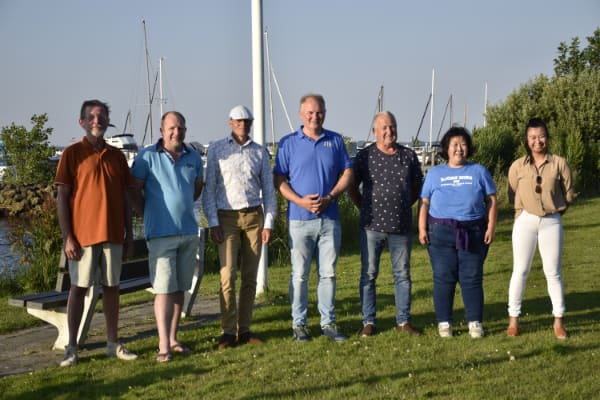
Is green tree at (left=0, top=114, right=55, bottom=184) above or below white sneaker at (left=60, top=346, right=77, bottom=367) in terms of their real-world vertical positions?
above

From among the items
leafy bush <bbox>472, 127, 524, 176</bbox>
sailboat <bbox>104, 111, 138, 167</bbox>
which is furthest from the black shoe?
sailboat <bbox>104, 111, 138, 167</bbox>

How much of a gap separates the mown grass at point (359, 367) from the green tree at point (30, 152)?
23.2 meters

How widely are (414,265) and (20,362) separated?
7.06 m

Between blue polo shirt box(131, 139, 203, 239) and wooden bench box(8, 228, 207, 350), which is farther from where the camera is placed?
wooden bench box(8, 228, 207, 350)

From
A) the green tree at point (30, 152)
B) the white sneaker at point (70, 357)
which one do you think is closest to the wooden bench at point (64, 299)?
the white sneaker at point (70, 357)

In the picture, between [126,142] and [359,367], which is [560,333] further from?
[126,142]

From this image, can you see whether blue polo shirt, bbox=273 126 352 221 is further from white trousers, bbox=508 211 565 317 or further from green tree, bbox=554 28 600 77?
green tree, bbox=554 28 600 77

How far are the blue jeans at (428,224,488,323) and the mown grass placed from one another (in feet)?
0.88

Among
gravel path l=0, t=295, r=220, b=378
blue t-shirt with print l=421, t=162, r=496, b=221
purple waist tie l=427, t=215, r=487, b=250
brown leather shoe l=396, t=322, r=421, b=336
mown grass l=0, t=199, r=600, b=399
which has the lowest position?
gravel path l=0, t=295, r=220, b=378

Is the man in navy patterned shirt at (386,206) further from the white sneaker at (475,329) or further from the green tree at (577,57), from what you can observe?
the green tree at (577,57)

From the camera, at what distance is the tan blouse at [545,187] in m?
6.51

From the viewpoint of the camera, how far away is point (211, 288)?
1017cm

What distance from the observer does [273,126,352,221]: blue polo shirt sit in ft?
21.0

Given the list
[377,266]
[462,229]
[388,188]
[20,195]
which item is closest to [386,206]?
[388,188]
